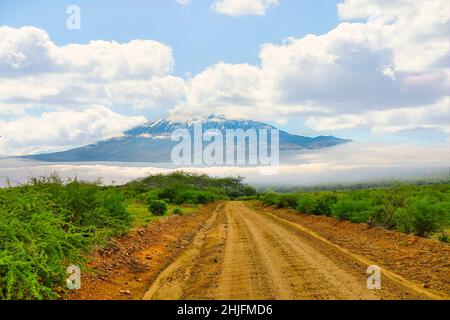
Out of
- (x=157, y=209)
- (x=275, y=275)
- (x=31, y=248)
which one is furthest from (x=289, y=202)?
(x=31, y=248)

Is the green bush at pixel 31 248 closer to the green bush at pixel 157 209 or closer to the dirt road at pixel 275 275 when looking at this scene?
the dirt road at pixel 275 275

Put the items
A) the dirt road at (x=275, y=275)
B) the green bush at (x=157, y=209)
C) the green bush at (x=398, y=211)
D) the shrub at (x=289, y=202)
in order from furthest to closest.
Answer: the shrub at (x=289, y=202) → the green bush at (x=157, y=209) → the green bush at (x=398, y=211) → the dirt road at (x=275, y=275)

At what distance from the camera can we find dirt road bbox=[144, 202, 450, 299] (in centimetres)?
995

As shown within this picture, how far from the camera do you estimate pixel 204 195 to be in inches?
2514

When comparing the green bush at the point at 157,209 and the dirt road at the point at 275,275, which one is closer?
the dirt road at the point at 275,275

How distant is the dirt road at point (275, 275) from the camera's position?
9.95m

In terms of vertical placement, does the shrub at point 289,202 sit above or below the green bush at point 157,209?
below

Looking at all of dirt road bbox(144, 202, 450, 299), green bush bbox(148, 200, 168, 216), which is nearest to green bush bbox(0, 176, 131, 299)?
dirt road bbox(144, 202, 450, 299)

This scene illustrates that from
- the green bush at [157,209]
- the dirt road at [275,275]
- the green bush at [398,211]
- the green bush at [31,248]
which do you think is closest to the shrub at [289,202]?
the green bush at [398,211]
